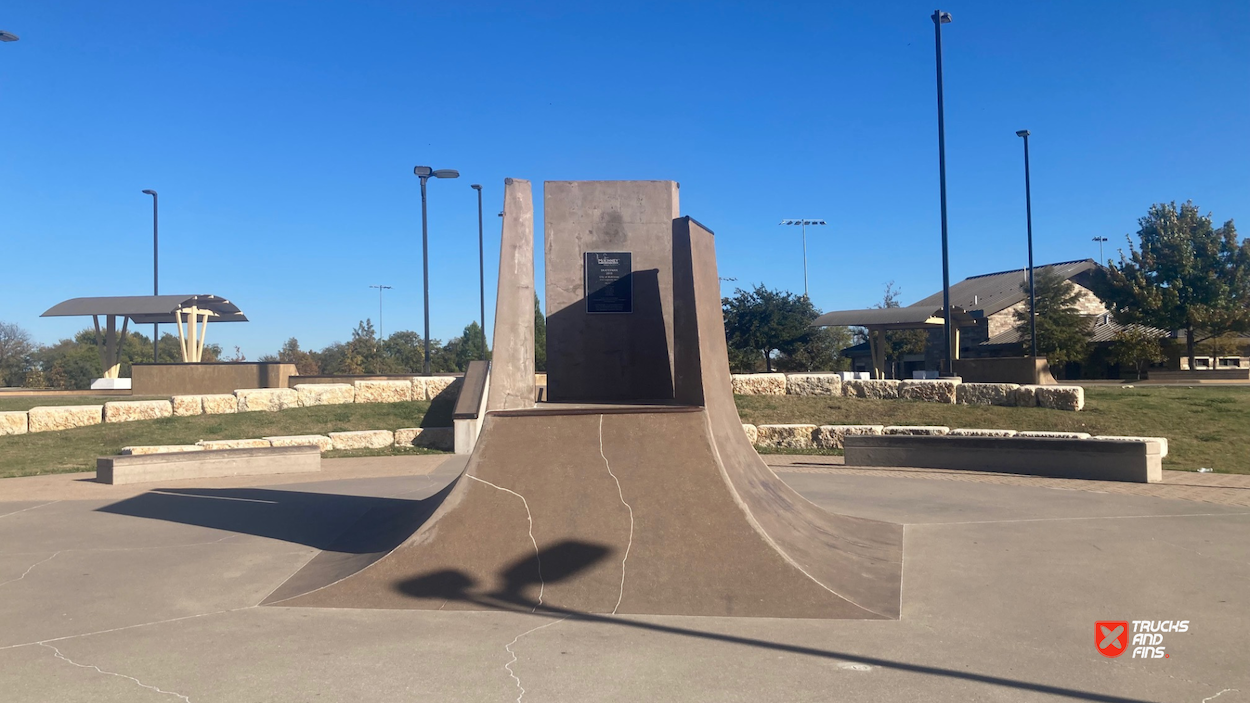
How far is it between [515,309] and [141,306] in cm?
3079

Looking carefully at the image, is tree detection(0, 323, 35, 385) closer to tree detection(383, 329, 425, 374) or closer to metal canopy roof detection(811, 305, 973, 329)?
tree detection(383, 329, 425, 374)

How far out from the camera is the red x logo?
16.2ft

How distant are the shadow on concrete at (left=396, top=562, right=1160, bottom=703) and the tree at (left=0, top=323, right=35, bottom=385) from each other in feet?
238

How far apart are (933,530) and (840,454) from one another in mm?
7976

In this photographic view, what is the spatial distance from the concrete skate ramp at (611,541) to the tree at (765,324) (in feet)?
112

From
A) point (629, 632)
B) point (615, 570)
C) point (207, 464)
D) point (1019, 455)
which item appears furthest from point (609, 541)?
point (207, 464)

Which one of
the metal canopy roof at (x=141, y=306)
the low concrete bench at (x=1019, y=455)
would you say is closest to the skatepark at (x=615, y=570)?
the low concrete bench at (x=1019, y=455)

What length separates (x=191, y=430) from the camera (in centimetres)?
1738

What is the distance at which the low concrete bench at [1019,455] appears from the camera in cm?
1216

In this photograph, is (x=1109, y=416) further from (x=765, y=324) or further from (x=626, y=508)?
(x=765, y=324)

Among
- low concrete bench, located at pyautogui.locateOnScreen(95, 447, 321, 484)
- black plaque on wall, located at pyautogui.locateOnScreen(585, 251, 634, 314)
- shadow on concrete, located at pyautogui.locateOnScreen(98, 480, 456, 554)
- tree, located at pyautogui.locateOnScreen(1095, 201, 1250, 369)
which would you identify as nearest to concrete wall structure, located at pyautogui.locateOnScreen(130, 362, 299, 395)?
low concrete bench, located at pyautogui.locateOnScreen(95, 447, 321, 484)

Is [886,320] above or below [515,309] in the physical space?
above

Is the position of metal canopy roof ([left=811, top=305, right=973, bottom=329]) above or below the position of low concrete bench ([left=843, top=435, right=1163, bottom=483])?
above

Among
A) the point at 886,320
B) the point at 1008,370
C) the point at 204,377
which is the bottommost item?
the point at 1008,370
